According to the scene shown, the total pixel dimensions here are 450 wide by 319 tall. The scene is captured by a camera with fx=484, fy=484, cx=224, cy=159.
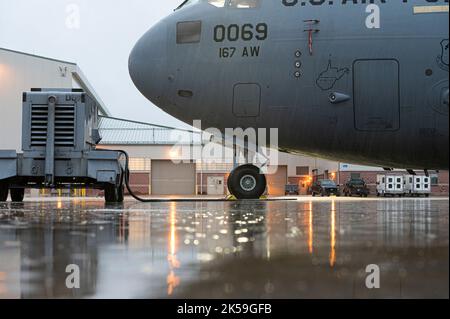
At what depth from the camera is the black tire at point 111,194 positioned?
8148mm

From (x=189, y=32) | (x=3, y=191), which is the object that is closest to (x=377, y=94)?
(x=189, y=32)

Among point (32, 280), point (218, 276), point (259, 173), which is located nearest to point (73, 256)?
point (32, 280)

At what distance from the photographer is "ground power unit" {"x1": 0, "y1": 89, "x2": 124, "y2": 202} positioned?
295 inches

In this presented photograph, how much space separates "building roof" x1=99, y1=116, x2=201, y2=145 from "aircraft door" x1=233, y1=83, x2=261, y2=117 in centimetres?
3521

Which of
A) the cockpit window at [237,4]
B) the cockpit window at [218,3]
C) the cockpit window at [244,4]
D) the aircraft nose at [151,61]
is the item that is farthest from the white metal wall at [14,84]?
the cockpit window at [244,4]

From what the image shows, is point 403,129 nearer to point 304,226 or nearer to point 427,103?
point 427,103

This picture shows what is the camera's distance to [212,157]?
42875 mm

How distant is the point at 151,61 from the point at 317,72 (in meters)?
2.42

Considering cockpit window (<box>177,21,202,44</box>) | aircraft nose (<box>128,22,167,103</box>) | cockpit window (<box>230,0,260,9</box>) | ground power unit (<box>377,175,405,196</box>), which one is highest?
cockpit window (<box>230,0,260,9</box>)

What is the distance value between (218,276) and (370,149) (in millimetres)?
5671

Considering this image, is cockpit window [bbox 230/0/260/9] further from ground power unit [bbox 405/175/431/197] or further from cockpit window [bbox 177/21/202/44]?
ground power unit [bbox 405/175/431/197]

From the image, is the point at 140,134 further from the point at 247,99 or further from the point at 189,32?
the point at 247,99

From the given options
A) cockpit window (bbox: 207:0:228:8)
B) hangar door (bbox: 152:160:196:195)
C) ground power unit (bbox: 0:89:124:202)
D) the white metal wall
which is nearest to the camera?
cockpit window (bbox: 207:0:228:8)

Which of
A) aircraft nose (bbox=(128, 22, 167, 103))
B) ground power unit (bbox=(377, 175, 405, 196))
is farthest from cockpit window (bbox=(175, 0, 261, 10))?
ground power unit (bbox=(377, 175, 405, 196))
